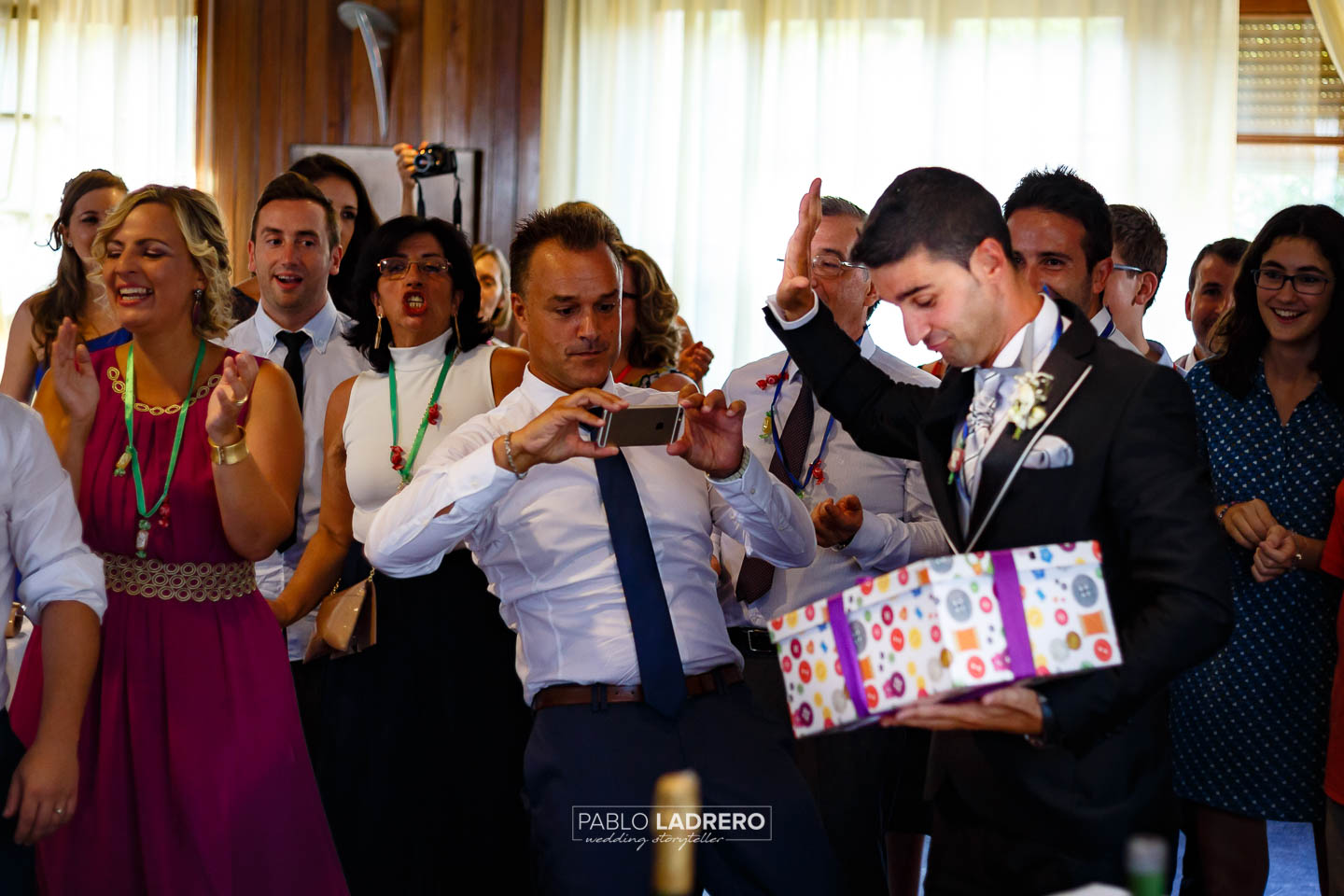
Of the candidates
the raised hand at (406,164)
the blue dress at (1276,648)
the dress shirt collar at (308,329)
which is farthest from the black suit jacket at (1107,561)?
the raised hand at (406,164)

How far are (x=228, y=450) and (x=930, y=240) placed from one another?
4.55ft

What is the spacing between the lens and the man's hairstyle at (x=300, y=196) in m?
3.65

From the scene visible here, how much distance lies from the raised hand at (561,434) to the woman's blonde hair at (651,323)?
1743mm

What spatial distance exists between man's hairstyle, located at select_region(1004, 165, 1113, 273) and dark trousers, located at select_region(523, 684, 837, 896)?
4.42 feet

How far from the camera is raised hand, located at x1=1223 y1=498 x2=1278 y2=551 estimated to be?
264 cm

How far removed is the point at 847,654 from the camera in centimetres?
167

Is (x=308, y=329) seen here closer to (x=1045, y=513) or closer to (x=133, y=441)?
(x=133, y=441)

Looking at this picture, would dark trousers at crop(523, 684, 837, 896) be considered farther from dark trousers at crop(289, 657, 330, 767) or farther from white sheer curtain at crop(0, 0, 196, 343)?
white sheer curtain at crop(0, 0, 196, 343)

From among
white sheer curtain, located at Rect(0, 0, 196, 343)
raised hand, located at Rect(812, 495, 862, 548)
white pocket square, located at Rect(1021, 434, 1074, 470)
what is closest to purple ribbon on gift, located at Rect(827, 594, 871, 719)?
white pocket square, located at Rect(1021, 434, 1074, 470)

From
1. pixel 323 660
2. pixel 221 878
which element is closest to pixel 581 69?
pixel 323 660

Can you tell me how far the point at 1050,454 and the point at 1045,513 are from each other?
0.31 ft

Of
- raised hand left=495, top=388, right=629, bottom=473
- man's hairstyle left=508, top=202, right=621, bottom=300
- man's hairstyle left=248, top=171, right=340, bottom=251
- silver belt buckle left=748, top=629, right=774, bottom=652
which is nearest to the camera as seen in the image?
raised hand left=495, top=388, right=629, bottom=473

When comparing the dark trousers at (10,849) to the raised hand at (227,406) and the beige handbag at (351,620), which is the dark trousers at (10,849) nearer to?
the raised hand at (227,406)

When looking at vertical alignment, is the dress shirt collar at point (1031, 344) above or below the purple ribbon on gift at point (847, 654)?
above
